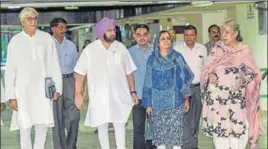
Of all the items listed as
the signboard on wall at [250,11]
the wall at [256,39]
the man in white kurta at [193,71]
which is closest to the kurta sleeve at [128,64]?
the man in white kurta at [193,71]

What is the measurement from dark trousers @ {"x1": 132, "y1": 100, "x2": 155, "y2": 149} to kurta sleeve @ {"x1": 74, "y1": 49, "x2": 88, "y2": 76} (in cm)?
98

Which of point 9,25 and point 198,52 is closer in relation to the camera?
point 198,52

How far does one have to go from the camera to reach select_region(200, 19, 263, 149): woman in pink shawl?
6.54 meters

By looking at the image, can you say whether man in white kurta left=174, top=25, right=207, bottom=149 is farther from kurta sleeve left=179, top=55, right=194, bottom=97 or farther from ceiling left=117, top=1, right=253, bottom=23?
kurta sleeve left=179, top=55, right=194, bottom=97

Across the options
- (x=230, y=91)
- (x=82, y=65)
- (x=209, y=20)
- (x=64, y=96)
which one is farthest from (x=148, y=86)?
(x=209, y=20)

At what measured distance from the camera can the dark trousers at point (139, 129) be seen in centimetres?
745

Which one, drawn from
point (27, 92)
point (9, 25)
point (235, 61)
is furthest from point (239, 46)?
point (9, 25)

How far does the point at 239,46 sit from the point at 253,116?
0.79 m

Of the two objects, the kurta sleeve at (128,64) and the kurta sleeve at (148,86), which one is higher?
the kurta sleeve at (128,64)

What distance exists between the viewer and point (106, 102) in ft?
22.2

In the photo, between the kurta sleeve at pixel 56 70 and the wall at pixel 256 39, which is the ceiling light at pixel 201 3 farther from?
the kurta sleeve at pixel 56 70

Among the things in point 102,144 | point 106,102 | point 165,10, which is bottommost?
point 102,144

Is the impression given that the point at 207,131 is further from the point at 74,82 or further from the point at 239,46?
the point at 74,82

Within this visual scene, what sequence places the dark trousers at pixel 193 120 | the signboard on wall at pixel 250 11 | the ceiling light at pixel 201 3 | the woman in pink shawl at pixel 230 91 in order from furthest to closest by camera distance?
the signboard on wall at pixel 250 11, the dark trousers at pixel 193 120, the ceiling light at pixel 201 3, the woman in pink shawl at pixel 230 91
